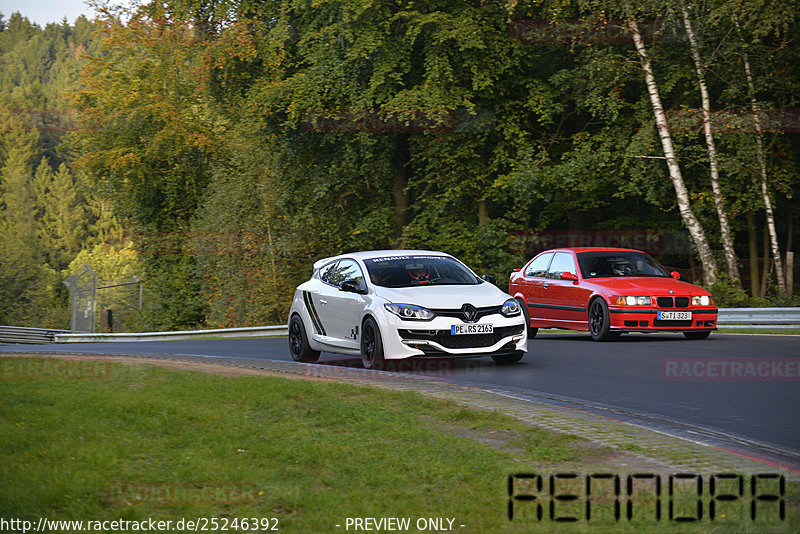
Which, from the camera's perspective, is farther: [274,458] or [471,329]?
[471,329]

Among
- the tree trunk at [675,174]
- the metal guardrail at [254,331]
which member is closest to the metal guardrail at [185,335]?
the metal guardrail at [254,331]

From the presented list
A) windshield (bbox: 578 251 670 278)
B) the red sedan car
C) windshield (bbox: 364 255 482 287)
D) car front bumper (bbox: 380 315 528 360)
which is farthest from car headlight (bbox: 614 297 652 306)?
car front bumper (bbox: 380 315 528 360)

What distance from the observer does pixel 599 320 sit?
18250 millimetres

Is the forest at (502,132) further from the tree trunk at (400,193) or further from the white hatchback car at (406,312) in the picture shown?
the white hatchback car at (406,312)

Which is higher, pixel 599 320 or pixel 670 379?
pixel 599 320

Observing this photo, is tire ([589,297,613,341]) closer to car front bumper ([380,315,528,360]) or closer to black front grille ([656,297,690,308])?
black front grille ([656,297,690,308])

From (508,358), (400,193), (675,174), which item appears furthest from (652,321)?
(400,193)

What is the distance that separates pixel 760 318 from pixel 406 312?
35.0ft

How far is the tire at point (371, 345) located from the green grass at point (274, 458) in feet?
10.2

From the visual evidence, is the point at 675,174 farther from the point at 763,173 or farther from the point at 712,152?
the point at 763,173

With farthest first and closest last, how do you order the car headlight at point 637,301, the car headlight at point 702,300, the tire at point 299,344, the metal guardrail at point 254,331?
1. the metal guardrail at point 254,331
2. the car headlight at point 702,300
3. the car headlight at point 637,301
4. the tire at point 299,344

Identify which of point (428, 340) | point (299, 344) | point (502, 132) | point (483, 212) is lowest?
point (299, 344)

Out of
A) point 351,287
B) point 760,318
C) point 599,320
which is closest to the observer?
point 351,287

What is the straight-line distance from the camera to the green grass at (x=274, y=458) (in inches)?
218
